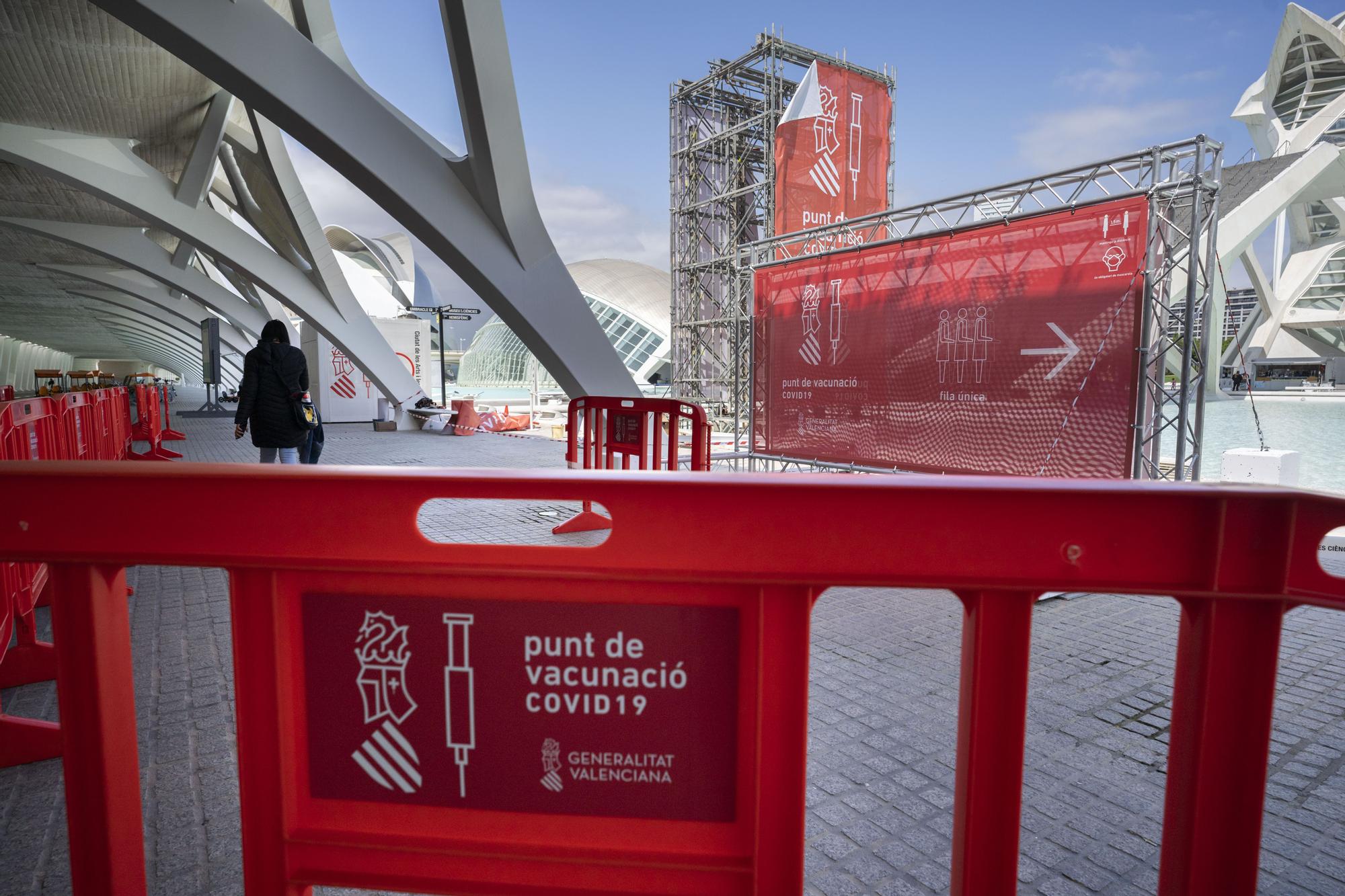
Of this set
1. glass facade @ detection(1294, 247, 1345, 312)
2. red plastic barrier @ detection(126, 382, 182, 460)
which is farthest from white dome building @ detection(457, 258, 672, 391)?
glass facade @ detection(1294, 247, 1345, 312)

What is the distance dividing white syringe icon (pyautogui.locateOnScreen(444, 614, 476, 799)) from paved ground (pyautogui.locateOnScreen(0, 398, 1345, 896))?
4.70ft

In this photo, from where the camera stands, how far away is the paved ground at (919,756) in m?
2.42

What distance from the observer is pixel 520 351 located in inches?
2648

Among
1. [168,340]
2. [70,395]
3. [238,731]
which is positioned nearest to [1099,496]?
[238,731]

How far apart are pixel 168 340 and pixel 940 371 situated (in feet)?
228

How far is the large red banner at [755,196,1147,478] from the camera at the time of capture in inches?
253

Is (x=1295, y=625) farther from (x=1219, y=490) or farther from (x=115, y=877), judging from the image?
(x=115, y=877)

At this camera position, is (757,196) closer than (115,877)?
No

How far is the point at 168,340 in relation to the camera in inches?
2381

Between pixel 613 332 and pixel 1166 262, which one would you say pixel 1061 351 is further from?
pixel 613 332

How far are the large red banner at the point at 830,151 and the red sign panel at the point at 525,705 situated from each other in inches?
819

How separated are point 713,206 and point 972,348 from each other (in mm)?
26295

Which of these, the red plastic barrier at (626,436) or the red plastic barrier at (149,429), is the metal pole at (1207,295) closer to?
the red plastic barrier at (626,436)

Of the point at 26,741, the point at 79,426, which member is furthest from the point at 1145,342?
the point at 79,426
